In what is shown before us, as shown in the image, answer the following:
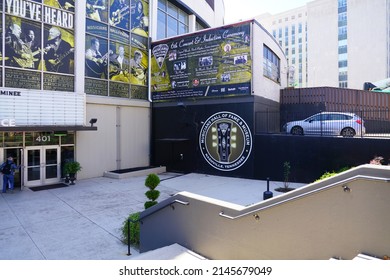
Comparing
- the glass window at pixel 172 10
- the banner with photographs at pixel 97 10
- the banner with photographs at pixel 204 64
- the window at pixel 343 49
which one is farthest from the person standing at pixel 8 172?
the window at pixel 343 49

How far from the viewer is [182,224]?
641 cm

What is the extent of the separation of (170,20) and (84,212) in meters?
18.5

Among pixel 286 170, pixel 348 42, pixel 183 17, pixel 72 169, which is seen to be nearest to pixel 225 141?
pixel 286 170

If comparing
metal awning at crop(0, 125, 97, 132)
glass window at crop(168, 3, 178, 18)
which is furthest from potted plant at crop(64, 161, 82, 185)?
glass window at crop(168, 3, 178, 18)

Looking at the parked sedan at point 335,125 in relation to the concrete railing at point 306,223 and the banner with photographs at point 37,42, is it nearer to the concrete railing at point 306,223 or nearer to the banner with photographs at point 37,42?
the concrete railing at point 306,223

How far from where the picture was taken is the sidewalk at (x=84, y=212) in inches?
304

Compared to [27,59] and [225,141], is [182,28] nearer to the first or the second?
[225,141]

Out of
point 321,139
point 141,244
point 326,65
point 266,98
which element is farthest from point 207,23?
point 326,65

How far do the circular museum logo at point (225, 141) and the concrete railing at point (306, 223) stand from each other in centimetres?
1156

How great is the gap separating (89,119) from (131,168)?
4.80 metres

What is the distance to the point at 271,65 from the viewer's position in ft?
68.5

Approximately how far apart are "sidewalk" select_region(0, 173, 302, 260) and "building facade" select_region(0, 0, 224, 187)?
210 cm

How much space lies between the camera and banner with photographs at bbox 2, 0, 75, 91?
570 inches

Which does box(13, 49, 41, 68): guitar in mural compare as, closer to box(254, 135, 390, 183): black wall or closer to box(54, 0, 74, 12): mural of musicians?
box(54, 0, 74, 12): mural of musicians
